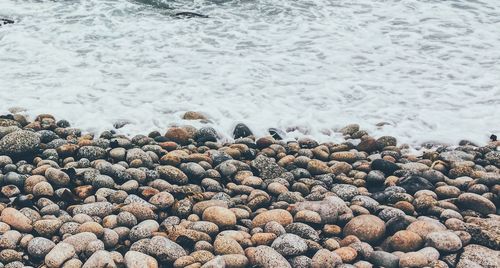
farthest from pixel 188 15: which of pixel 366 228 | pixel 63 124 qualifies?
pixel 366 228

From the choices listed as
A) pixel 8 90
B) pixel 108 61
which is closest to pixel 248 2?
pixel 108 61

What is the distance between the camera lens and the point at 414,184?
4445 millimetres

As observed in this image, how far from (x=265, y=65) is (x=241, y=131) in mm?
2346

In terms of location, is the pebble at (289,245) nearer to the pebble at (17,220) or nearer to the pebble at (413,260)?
the pebble at (413,260)

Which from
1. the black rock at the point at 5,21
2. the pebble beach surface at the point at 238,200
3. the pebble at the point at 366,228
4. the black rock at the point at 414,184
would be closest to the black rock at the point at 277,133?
the pebble beach surface at the point at 238,200

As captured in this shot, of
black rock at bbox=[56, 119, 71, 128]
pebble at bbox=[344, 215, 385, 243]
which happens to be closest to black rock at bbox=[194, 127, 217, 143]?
black rock at bbox=[56, 119, 71, 128]

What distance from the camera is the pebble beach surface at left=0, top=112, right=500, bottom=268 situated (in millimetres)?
3402

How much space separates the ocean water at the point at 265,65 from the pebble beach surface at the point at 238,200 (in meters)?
0.55

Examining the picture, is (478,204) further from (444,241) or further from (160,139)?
(160,139)

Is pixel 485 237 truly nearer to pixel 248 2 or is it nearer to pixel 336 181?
pixel 336 181

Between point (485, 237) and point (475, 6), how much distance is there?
856 cm

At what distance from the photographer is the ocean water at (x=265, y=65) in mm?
6062

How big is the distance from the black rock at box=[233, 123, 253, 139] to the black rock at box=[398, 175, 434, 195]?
73.7 inches

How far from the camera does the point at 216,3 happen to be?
448 inches
